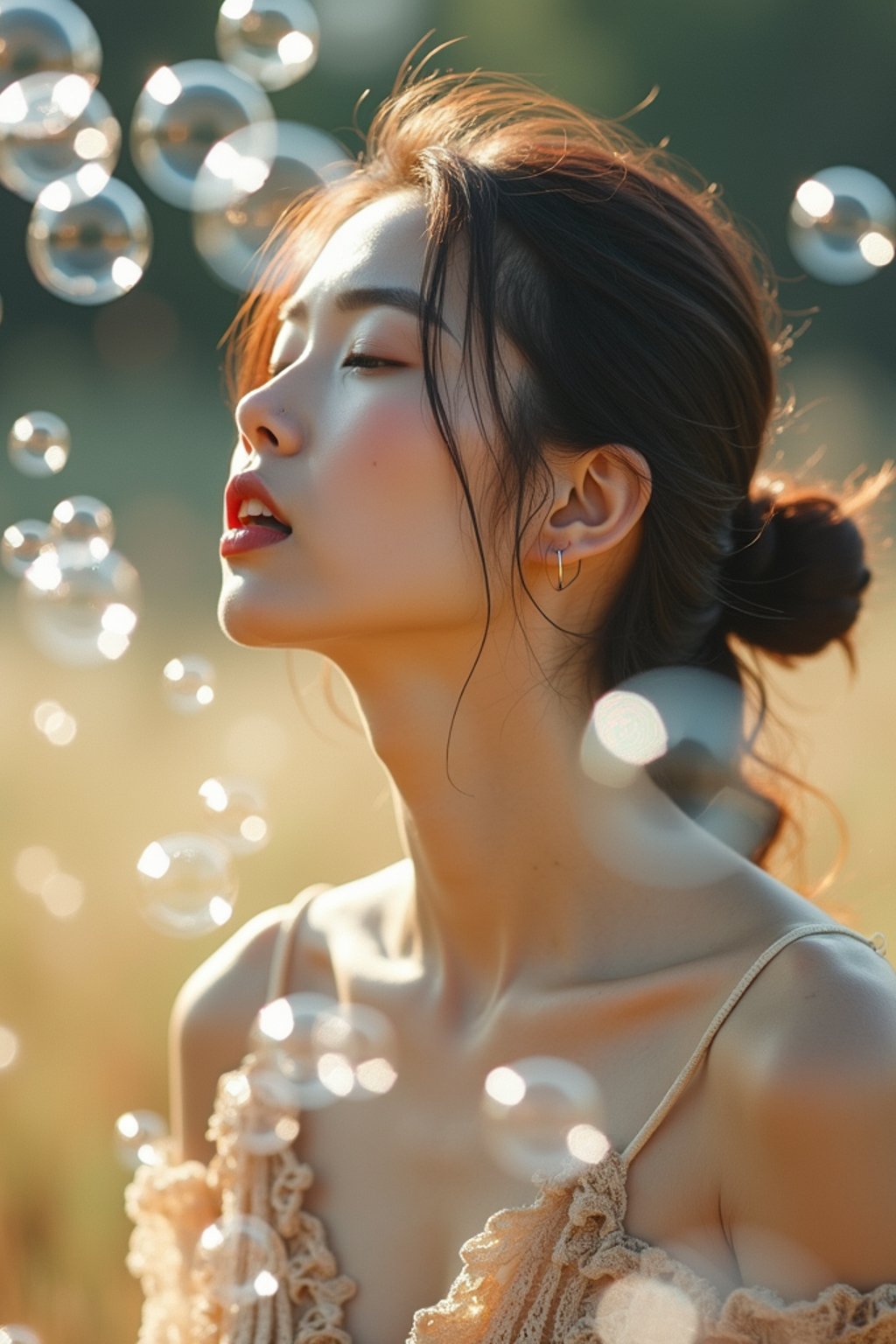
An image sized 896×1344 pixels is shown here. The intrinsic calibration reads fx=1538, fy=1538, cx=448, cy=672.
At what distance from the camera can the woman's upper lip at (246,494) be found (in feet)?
5.19

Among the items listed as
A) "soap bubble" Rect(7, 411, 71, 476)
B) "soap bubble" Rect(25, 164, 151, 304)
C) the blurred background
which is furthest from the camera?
the blurred background

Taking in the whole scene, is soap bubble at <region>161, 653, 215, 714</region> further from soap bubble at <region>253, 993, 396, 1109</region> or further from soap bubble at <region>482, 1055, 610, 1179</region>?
soap bubble at <region>482, 1055, 610, 1179</region>

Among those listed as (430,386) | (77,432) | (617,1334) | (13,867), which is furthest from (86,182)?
(77,432)

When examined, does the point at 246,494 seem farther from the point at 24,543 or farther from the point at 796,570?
the point at 24,543

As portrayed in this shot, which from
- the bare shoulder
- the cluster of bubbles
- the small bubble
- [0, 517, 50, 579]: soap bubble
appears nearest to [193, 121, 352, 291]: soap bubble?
the cluster of bubbles

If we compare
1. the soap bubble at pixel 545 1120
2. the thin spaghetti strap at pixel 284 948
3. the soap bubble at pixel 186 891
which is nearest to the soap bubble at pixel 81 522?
the soap bubble at pixel 186 891

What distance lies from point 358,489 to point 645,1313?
2.72 ft

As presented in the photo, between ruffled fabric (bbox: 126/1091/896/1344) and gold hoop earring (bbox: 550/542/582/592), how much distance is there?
59 cm

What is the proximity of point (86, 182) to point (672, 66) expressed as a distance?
250 inches

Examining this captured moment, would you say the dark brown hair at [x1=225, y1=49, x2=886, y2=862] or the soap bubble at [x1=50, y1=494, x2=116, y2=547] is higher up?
the dark brown hair at [x1=225, y1=49, x2=886, y2=862]

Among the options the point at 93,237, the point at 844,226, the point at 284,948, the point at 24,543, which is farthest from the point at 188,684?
the point at 844,226

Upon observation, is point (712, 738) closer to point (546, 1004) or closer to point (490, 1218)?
point (546, 1004)

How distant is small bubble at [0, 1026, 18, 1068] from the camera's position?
9.89 feet

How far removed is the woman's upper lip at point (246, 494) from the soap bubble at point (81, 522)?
0.63 m
